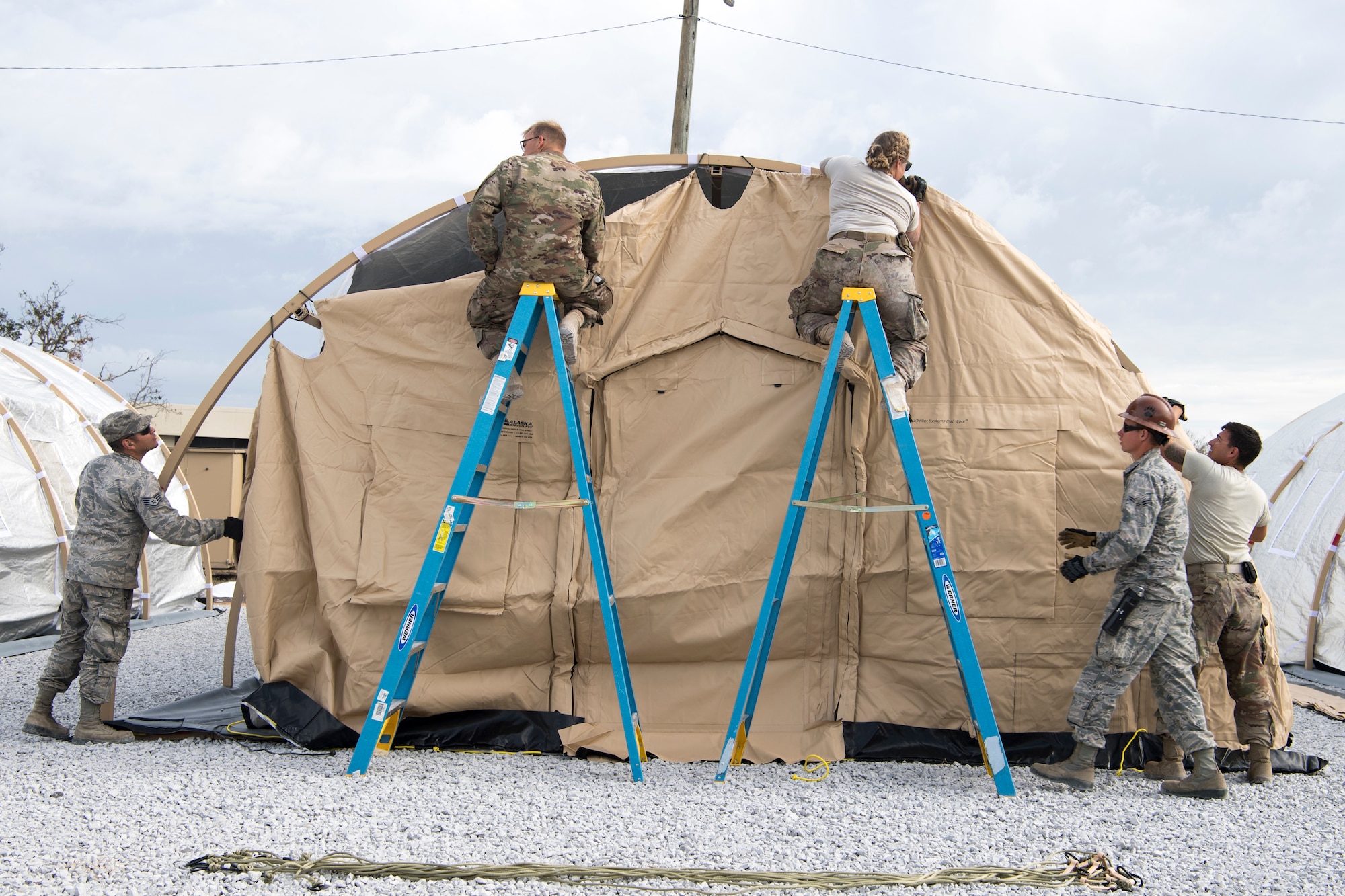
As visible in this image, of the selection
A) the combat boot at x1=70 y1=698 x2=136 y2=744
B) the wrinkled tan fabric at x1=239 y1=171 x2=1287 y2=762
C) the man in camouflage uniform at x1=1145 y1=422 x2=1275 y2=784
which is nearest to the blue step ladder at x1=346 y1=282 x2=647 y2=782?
the wrinkled tan fabric at x1=239 y1=171 x2=1287 y2=762

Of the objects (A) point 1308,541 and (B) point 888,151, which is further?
(A) point 1308,541

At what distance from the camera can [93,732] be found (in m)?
4.19

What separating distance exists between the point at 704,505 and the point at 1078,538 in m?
1.74

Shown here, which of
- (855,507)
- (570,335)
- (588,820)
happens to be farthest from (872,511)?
(588,820)

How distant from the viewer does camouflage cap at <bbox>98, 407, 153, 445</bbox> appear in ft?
14.7

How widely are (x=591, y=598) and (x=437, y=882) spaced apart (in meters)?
1.77

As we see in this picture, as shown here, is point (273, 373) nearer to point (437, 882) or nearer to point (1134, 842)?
point (437, 882)

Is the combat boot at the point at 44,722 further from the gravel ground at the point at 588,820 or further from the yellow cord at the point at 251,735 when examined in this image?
the yellow cord at the point at 251,735

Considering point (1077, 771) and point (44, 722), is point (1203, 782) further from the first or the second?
point (44, 722)

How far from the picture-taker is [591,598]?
4.23 metres

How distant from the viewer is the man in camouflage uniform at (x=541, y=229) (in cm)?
379

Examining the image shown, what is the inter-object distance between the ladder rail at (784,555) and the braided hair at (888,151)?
2.43ft

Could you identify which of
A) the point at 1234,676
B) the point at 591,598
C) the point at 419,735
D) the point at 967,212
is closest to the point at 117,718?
the point at 419,735

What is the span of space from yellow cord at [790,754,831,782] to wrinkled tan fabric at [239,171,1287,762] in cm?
9
